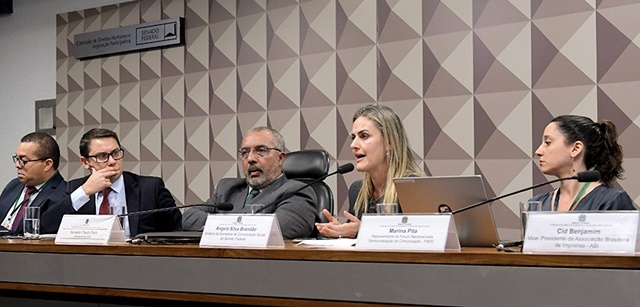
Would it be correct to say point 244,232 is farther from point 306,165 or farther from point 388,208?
point 306,165

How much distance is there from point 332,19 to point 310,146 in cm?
76

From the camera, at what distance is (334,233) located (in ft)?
9.08

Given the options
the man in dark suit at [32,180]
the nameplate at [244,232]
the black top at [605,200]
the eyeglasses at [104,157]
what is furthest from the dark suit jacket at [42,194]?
the black top at [605,200]

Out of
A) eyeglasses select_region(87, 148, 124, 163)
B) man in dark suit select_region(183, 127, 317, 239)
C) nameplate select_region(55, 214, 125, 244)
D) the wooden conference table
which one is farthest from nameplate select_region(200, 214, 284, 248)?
eyeglasses select_region(87, 148, 124, 163)

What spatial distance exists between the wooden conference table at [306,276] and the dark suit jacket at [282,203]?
2.40 feet

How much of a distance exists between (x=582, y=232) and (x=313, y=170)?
1.90 meters

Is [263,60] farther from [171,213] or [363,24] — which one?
[171,213]

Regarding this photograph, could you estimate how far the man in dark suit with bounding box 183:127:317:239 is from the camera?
10.8 feet

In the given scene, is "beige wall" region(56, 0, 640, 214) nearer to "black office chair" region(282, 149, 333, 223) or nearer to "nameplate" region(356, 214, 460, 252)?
"black office chair" region(282, 149, 333, 223)

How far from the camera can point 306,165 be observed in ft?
11.8

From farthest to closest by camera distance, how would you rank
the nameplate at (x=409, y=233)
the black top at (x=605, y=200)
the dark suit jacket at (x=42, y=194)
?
the dark suit jacket at (x=42, y=194) → the black top at (x=605, y=200) → the nameplate at (x=409, y=233)

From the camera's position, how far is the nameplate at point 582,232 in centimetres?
171

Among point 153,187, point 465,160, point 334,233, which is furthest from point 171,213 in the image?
point 465,160

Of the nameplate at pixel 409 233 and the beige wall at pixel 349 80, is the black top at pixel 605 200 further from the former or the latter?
the nameplate at pixel 409 233
